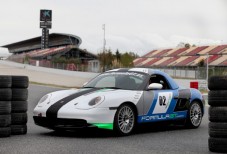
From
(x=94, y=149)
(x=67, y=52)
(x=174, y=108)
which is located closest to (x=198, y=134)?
(x=174, y=108)

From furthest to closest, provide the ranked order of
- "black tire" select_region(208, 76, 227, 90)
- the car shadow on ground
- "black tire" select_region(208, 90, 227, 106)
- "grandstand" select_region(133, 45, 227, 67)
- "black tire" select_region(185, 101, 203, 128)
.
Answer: "grandstand" select_region(133, 45, 227, 67), "black tire" select_region(185, 101, 203, 128), the car shadow on ground, "black tire" select_region(208, 76, 227, 90), "black tire" select_region(208, 90, 227, 106)

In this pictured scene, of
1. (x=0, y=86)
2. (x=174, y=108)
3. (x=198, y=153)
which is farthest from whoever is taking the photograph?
(x=174, y=108)

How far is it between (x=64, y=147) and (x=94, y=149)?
1.57 feet

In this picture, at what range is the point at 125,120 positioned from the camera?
29.6ft

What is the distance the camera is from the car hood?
8.80 m

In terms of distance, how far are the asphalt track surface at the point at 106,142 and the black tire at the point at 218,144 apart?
0.21 metres

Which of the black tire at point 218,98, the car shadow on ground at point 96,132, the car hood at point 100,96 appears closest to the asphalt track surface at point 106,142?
the car shadow on ground at point 96,132

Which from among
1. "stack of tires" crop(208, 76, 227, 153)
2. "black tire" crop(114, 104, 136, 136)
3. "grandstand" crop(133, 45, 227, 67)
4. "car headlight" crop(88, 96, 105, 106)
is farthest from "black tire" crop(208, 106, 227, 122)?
"grandstand" crop(133, 45, 227, 67)

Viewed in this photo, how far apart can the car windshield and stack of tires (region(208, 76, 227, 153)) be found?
2.69 meters

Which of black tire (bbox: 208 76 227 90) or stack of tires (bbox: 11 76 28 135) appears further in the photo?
stack of tires (bbox: 11 76 28 135)

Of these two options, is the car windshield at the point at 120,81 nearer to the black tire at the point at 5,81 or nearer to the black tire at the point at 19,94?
the black tire at the point at 19,94

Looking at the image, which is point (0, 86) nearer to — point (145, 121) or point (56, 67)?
point (145, 121)

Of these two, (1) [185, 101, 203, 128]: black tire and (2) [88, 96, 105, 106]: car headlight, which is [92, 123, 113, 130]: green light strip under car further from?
(1) [185, 101, 203, 128]: black tire

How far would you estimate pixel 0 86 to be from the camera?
8.45m
